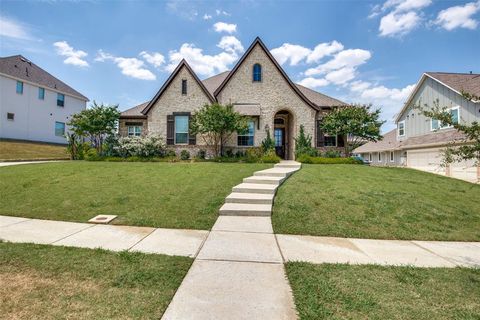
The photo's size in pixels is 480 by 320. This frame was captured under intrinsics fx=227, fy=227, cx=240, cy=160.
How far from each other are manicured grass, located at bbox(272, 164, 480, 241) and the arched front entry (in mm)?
11317

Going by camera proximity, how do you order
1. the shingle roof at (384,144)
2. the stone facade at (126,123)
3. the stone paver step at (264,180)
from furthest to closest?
the shingle roof at (384,144) < the stone facade at (126,123) < the stone paver step at (264,180)

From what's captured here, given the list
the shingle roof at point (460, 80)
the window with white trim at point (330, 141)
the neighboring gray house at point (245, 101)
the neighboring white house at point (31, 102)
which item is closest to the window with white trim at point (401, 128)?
the shingle roof at point (460, 80)

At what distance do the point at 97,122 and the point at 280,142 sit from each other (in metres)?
15.5

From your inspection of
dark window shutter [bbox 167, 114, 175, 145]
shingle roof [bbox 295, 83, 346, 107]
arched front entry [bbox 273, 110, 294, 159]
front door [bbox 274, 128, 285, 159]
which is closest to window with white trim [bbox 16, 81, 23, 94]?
dark window shutter [bbox 167, 114, 175, 145]

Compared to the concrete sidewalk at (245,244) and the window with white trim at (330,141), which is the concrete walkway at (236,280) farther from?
the window with white trim at (330,141)

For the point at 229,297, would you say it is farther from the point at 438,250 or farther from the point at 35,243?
the point at 438,250

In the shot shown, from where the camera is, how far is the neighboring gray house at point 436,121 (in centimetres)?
1532

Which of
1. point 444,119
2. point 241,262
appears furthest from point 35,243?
point 444,119

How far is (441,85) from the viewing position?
1825cm

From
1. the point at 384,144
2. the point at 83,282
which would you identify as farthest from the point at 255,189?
the point at 384,144

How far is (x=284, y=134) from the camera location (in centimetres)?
2139

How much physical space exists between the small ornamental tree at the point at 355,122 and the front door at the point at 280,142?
4.37 m

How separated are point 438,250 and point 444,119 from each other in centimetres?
253

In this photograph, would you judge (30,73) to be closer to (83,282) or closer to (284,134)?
(284,134)
